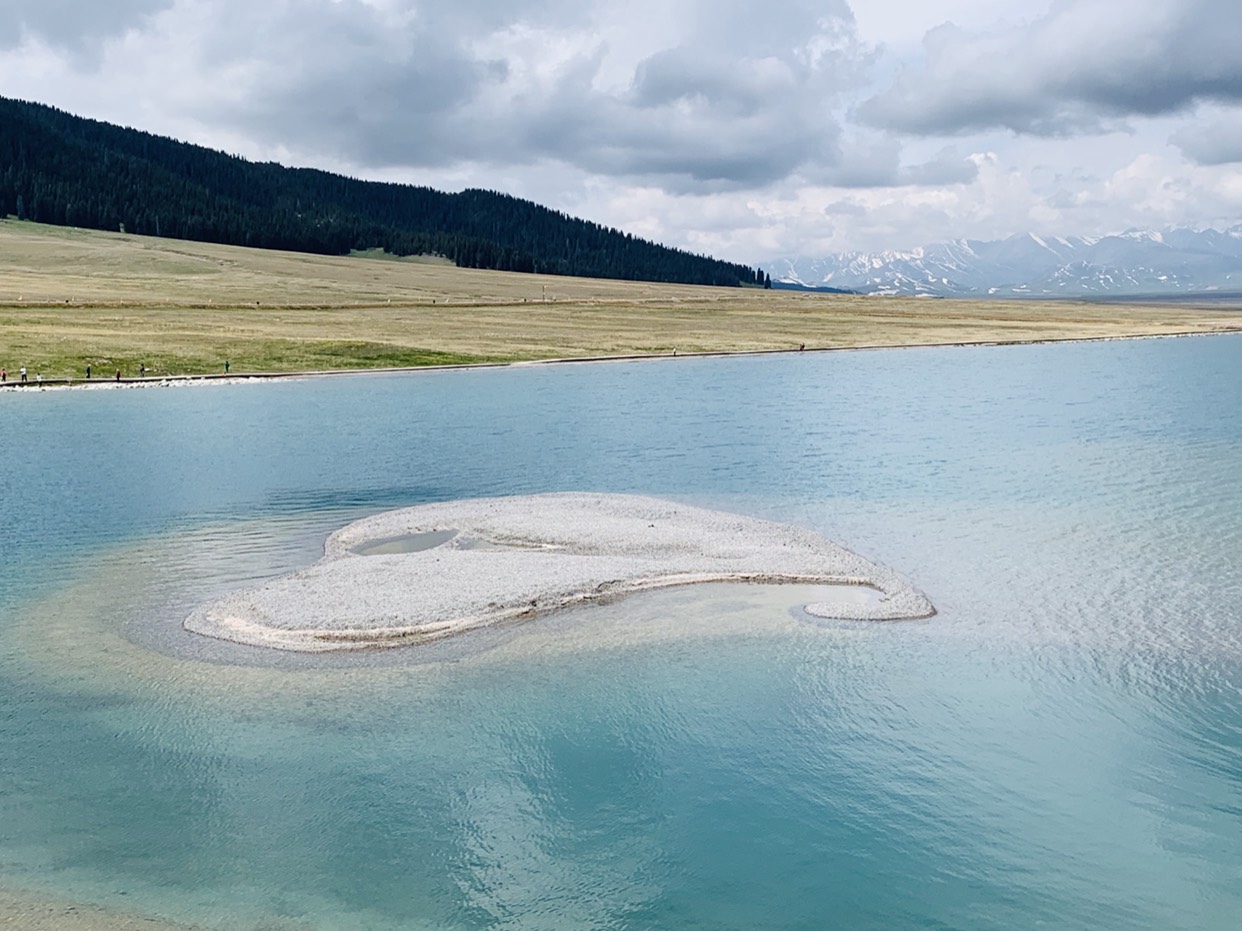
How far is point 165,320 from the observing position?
364ft

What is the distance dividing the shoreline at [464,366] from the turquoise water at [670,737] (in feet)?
143

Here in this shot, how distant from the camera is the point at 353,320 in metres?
124

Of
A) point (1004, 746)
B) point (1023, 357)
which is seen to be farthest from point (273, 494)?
point (1023, 357)

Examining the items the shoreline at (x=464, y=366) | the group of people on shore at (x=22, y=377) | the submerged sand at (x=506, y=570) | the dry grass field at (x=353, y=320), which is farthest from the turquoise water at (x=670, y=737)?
the dry grass field at (x=353, y=320)

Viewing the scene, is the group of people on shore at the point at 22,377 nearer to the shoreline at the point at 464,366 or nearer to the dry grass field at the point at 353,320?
the shoreline at the point at 464,366

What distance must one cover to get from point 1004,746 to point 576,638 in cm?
1001

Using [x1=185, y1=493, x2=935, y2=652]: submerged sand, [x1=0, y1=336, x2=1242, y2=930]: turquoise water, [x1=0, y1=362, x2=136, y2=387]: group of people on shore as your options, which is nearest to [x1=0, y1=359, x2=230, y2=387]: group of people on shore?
[x1=0, y1=362, x2=136, y2=387]: group of people on shore

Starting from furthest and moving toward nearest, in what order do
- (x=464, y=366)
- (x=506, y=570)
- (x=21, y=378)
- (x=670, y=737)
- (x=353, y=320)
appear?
(x=353, y=320) < (x=464, y=366) < (x=21, y=378) < (x=506, y=570) < (x=670, y=737)

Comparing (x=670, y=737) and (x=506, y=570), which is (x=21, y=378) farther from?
(x=670, y=737)

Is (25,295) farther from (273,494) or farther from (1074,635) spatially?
(1074,635)

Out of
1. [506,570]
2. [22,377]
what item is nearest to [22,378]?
[22,377]

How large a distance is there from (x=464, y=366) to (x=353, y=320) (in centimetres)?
3172

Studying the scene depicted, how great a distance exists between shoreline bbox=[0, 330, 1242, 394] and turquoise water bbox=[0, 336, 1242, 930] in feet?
143

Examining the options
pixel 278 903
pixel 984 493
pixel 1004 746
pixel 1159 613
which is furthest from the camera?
pixel 984 493
